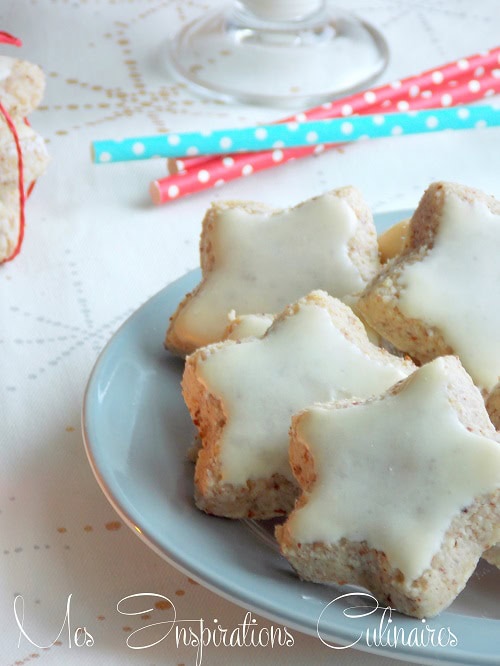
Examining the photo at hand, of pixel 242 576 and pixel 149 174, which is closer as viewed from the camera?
pixel 242 576

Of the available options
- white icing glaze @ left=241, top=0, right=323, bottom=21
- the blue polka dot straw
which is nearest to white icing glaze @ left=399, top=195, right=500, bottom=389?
the blue polka dot straw

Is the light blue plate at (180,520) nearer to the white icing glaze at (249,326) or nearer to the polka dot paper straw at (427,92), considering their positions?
the white icing glaze at (249,326)

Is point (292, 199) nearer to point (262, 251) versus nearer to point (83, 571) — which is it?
point (262, 251)

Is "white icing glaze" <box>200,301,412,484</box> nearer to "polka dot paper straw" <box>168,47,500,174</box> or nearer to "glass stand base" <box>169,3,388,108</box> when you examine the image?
"polka dot paper straw" <box>168,47,500,174</box>

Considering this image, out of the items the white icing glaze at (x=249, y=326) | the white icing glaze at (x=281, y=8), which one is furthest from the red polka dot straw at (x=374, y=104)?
the white icing glaze at (x=249, y=326)

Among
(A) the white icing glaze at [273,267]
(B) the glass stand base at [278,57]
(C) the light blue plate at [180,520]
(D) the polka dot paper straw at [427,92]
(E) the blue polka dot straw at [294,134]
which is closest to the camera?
(C) the light blue plate at [180,520]

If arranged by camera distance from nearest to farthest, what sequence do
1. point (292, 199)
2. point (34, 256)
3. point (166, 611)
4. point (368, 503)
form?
1. point (368, 503)
2. point (166, 611)
3. point (34, 256)
4. point (292, 199)

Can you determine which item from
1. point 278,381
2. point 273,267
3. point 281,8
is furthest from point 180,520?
point 281,8

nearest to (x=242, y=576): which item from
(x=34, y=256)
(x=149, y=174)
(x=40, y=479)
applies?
(x=40, y=479)
